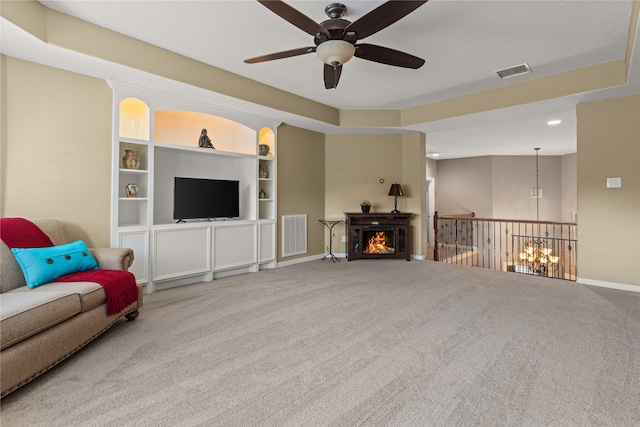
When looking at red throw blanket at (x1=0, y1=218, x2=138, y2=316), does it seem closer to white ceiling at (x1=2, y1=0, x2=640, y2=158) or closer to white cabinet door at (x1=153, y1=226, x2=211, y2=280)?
white cabinet door at (x1=153, y1=226, x2=211, y2=280)

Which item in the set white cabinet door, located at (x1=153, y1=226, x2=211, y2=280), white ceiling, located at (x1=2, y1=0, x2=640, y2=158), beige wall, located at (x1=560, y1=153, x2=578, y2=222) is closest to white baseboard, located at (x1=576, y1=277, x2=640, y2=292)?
white ceiling, located at (x1=2, y1=0, x2=640, y2=158)

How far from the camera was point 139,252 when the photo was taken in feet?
12.2

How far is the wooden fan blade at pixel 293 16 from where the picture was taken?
6.88 feet

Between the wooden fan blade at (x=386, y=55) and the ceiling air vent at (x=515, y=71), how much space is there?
1748 millimetres

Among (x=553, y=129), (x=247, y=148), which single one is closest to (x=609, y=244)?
(x=553, y=129)

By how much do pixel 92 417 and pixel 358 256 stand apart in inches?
185

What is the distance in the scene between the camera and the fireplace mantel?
5840 mm

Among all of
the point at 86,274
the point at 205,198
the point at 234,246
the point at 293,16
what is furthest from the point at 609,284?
the point at 86,274

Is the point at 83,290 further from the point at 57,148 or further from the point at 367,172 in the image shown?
the point at 367,172

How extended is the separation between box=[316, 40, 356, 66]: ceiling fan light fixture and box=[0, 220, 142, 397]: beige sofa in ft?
8.37

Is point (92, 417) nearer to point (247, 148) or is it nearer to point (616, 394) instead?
point (616, 394)

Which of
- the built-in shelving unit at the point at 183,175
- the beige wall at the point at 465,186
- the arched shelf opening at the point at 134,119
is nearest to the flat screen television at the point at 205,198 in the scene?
the built-in shelving unit at the point at 183,175

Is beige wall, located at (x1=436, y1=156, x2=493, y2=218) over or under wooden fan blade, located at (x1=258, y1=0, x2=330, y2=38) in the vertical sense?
under

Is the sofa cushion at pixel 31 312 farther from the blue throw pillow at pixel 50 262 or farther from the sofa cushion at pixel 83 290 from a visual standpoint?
the blue throw pillow at pixel 50 262
